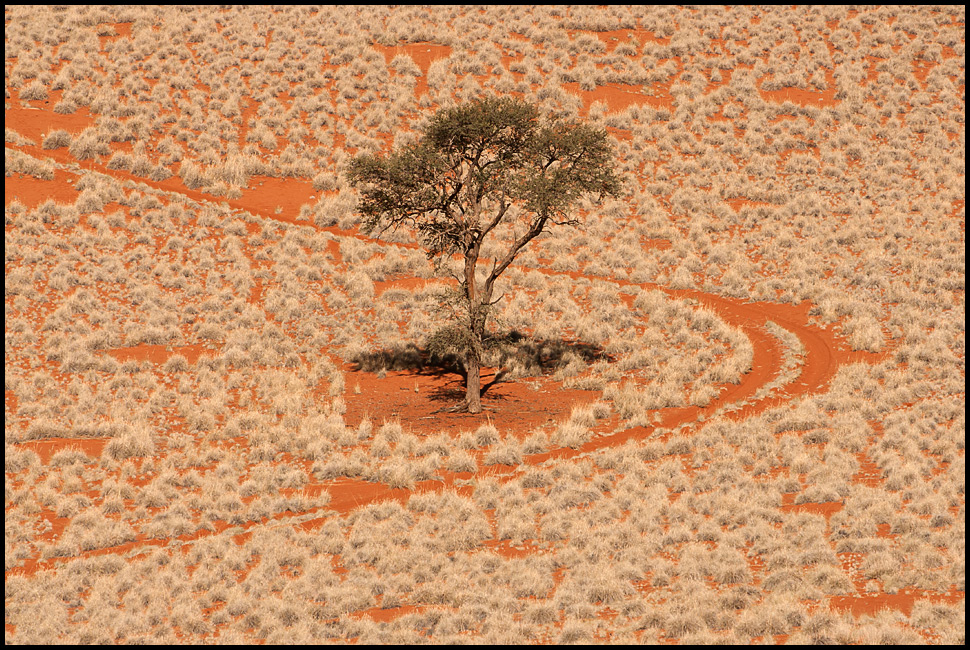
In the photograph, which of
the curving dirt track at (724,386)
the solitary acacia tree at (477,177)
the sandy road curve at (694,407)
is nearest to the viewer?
the sandy road curve at (694,407)

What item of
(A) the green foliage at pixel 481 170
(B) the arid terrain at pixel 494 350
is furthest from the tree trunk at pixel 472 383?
(A) the green foliage at pixel 481 170

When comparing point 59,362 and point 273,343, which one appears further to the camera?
point 273,343

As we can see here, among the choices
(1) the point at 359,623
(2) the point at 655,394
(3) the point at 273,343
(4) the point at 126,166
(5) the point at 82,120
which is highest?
(5) the point at 82,120

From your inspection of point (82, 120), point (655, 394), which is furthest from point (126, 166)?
point (655, 394)

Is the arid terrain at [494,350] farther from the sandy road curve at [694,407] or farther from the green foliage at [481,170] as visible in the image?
the green foliage at [481,170]

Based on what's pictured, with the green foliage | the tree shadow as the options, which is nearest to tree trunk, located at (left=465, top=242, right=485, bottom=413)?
the green foliage

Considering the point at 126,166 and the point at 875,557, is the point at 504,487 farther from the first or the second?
the point at 126,166
